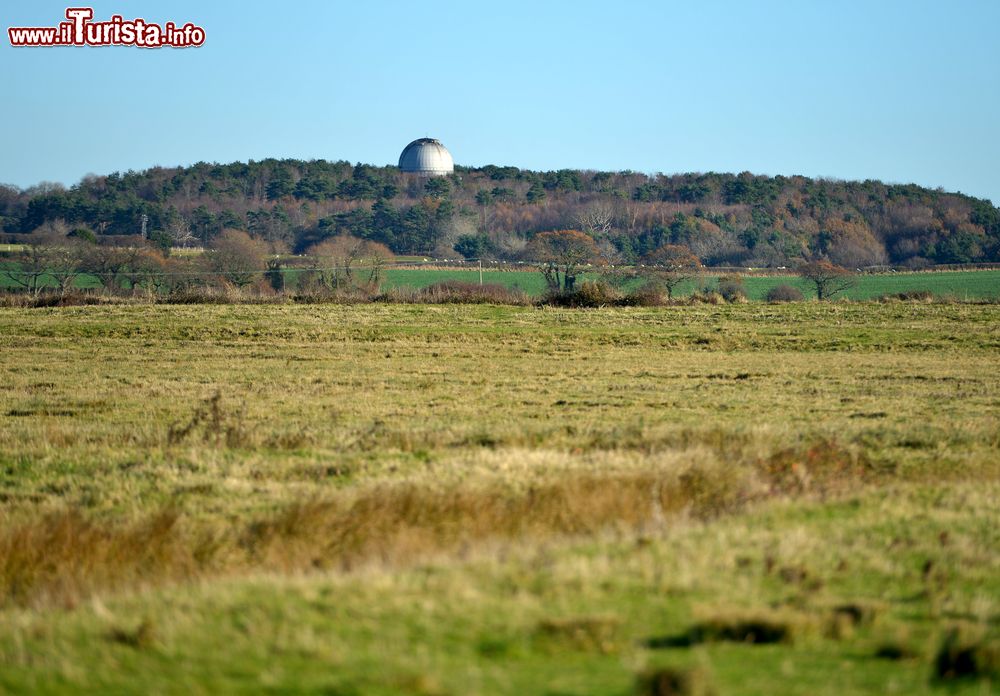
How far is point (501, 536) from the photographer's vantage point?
10922 millimetres

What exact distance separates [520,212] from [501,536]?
11989cm

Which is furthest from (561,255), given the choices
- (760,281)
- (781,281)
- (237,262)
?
(781,281)

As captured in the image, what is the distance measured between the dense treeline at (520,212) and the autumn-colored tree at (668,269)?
10715 mm

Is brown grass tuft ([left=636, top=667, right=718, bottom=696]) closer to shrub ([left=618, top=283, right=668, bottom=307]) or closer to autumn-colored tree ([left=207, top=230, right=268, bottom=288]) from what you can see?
shrub ([left=618, top=283, right=668, bottom=307])

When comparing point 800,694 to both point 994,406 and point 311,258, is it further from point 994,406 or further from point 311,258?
point 311,258

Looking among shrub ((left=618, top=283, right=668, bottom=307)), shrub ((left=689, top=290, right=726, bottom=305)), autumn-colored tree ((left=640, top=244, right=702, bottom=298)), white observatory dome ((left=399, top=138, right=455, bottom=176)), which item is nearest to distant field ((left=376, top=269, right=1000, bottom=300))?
autumn-colored tree ((left=640, top=244, right=702, bottom=298))

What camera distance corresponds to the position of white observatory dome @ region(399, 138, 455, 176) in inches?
5630

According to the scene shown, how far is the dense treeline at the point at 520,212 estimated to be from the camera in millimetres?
113688

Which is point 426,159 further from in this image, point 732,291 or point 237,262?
point 732,291

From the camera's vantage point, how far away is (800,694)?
5.91 meters

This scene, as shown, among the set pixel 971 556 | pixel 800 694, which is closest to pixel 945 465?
pixel 971 556

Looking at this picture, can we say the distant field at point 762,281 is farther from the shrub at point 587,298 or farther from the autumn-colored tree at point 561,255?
the shrub at point 587,298

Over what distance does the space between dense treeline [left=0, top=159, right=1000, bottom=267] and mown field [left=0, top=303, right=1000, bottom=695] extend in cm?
7796

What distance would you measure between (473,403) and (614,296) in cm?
3340
